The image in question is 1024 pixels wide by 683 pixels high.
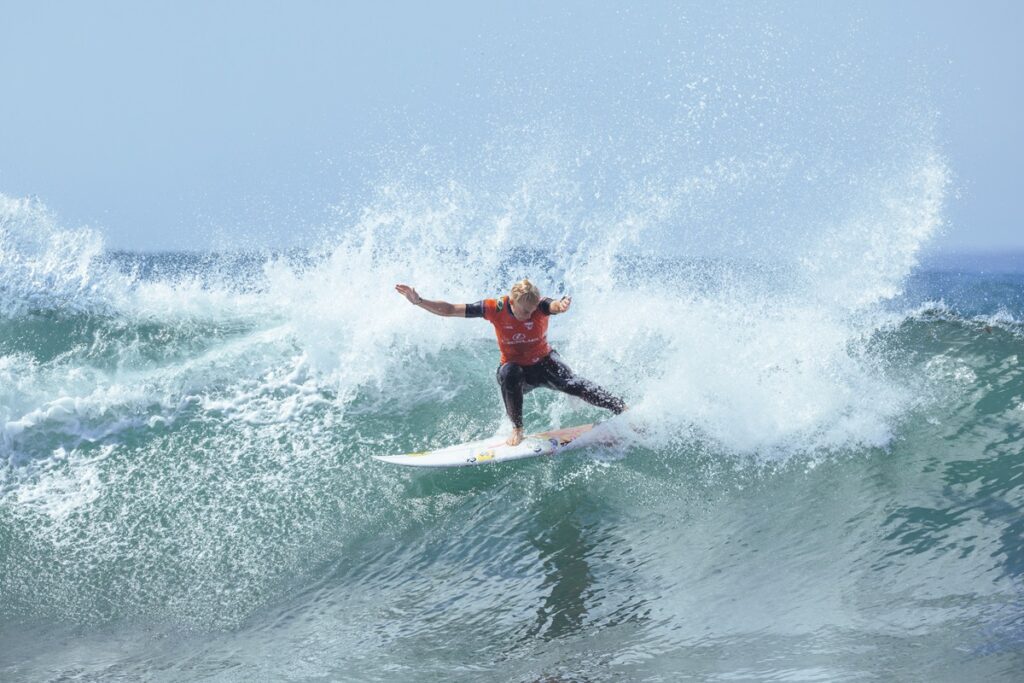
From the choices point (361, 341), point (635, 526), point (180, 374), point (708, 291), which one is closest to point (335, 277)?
point (361, 341)

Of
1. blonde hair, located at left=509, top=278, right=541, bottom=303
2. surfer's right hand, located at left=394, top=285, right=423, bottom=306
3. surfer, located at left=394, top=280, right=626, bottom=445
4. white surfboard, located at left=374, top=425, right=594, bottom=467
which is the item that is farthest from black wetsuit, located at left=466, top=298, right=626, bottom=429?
surfer's right hand, located at left=394, top=285, right=423, bottom=306

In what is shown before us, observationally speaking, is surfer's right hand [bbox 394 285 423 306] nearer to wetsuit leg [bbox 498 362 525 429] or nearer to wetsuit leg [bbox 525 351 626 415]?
wetsuit leg [bbox 498 362 525 429]

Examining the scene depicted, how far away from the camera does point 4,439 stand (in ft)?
29.7

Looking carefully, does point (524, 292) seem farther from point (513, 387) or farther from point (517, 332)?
point (513, 387)

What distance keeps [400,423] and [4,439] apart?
405 cm

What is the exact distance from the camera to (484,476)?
26.5 feet

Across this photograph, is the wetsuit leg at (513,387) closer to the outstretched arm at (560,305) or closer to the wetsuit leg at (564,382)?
the wetsuit leg at (564,382)

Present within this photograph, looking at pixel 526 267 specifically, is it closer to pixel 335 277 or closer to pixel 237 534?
pixel 335 277

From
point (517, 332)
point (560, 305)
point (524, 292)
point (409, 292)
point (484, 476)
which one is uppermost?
point (409, 292)

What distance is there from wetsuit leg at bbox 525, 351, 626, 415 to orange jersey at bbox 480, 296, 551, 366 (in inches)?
3.6

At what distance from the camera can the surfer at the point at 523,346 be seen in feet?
25.2

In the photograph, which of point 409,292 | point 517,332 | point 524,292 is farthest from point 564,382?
point 409,292

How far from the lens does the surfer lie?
7.69 meters

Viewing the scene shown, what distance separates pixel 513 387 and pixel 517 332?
21.5 inches
